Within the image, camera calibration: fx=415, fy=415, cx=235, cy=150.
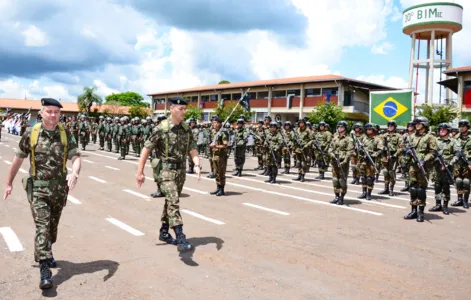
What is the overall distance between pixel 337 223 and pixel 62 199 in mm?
5033

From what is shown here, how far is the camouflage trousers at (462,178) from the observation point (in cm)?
1013

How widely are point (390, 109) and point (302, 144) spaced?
11.0 m

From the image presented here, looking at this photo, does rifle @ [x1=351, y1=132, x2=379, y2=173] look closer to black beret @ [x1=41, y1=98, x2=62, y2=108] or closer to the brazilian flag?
black beret @ [x1=41, y1=98, x2=62, y2=108]

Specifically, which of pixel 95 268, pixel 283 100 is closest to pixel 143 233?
pixel 95 268

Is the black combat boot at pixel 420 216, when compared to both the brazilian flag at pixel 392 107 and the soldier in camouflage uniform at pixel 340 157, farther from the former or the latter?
the brazilian flag at pixel 392 107

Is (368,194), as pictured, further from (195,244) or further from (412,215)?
(195,244)

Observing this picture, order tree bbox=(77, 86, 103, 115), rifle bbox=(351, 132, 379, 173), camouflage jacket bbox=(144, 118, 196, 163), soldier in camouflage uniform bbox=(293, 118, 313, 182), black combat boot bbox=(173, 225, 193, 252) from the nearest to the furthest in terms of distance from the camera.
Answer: black combat boot bbox=(173, 225, 193, 252) < camouflage jacket bbox=(144, 118, 196, 163) < rifle bbox=(351, 132, 379, 173) < soldier in camouflage uniform bbox=(293, 118, 313, 182) < tree bbox=(77, 86, 103, 115)

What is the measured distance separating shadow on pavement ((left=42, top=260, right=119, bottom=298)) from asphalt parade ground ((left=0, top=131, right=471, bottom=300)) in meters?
0.01

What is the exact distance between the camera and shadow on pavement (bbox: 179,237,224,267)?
5245mm

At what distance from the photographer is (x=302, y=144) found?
15.1 m

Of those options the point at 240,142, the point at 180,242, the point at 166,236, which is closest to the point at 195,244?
the point at 166,236

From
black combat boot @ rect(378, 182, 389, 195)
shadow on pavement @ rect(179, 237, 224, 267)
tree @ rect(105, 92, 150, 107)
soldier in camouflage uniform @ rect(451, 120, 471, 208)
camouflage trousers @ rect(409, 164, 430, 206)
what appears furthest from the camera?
tree @ rect(105, 92, 150, 107)

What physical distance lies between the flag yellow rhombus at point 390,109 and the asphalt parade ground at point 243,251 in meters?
14.4

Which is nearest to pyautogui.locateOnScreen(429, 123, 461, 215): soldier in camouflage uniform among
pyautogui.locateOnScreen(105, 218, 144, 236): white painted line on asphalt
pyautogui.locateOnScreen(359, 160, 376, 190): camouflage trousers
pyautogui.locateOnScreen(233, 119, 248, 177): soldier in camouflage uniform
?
pyautogui.locateOnScreen(359, 160, 376, 190): camouflage trousers
